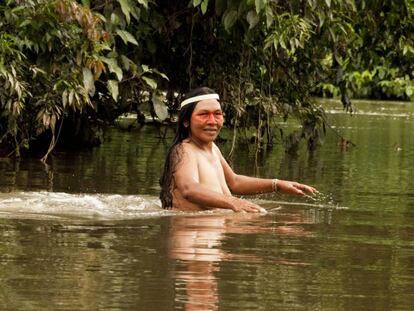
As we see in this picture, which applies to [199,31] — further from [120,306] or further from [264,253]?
[120,306]

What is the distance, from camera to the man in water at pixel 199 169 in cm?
824

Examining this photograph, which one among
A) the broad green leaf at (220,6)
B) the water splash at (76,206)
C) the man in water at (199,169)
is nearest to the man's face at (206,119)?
the man in water at (199,169)

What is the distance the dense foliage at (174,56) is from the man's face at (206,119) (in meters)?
1.96

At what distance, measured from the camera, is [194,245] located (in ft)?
21.1

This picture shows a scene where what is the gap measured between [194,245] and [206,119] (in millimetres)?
2207

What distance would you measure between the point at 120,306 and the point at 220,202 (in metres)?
3.54

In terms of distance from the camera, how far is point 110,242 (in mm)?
6465

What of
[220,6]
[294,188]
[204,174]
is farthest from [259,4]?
[294,188]

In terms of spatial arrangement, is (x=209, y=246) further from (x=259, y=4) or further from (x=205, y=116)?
(x=259, y=4)

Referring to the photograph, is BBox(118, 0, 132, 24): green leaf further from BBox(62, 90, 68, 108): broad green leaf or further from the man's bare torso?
the man's bare torso

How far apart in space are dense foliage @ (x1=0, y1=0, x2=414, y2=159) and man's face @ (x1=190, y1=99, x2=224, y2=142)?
196 cm

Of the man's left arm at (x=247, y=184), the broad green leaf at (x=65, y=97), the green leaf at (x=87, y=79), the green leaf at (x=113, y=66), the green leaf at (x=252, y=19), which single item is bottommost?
the man's left arm at (x=247, y=184)

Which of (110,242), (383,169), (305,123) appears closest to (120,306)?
(110,242)

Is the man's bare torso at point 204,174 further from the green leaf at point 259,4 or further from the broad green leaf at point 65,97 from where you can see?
the green leaf at point 259,4
